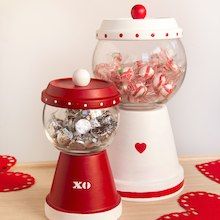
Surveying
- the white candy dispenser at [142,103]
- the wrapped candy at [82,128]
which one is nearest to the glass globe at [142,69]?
the white candy dispenser at [142,103]

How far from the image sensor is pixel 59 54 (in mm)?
1193

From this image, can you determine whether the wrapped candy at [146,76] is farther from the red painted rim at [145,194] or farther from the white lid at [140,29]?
the red painted rim at [145,194]

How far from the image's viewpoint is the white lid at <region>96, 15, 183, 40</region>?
94 cm

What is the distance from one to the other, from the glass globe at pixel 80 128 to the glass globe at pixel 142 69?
0.10 m

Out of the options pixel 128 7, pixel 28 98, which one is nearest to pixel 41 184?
pixel 28 98

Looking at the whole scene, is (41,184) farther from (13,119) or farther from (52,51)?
(52,51)

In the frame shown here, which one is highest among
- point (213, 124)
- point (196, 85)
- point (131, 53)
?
point (131, 53)

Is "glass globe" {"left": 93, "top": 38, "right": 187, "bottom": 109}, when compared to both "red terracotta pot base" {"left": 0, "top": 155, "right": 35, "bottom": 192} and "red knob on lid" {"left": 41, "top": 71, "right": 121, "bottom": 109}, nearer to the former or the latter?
"red knob on lid" {"left": 41, "top": 71, "right": 121, "bottom": 109}

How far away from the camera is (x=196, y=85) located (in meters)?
1.27

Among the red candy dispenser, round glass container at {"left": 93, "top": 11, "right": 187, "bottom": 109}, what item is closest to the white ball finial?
the red candy dispenser

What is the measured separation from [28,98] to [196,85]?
425 mm

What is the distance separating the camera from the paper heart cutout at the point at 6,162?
1138 millimetres

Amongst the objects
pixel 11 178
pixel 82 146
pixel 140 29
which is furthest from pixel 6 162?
pixel 140 29

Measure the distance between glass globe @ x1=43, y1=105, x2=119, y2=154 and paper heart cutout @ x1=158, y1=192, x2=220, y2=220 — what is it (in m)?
Answer: 0.19
